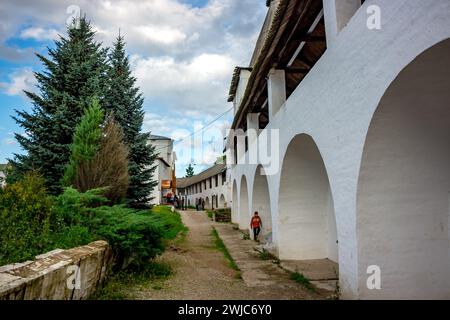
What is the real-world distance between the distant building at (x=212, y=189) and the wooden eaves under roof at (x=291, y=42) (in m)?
18.3

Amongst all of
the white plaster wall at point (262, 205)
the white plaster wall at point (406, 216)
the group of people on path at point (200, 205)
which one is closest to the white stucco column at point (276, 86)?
the white plaster wall at point (262, 205)

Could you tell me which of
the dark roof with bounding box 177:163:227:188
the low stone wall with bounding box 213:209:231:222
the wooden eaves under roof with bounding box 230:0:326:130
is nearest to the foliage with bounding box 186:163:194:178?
the dark roof with bounding box 177:163:227:188

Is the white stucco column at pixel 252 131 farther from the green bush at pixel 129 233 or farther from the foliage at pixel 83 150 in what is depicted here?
the green bush at pixel 129 233

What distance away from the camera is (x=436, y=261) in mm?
4086

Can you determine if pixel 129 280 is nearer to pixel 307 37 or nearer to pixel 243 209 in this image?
pixel 307 37

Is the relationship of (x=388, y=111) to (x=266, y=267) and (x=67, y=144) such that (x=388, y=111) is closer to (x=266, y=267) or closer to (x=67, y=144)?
(x=266, y=267)

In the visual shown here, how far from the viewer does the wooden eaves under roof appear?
616cm

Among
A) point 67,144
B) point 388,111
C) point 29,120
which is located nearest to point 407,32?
point 388,111

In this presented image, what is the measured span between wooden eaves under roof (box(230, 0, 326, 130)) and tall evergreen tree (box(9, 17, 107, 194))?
20.7 feet

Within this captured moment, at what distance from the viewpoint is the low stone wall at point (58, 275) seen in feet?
9.69

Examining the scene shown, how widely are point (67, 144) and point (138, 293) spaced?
7.29 meters

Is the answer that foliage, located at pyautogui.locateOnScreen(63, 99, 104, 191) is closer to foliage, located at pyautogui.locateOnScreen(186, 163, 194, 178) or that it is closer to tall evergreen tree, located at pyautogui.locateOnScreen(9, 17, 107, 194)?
tall evergreen tree, located at pyautogui.locateOnScreen(9, 17, 107, 194)

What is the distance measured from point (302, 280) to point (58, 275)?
Result: 459 centimetres
